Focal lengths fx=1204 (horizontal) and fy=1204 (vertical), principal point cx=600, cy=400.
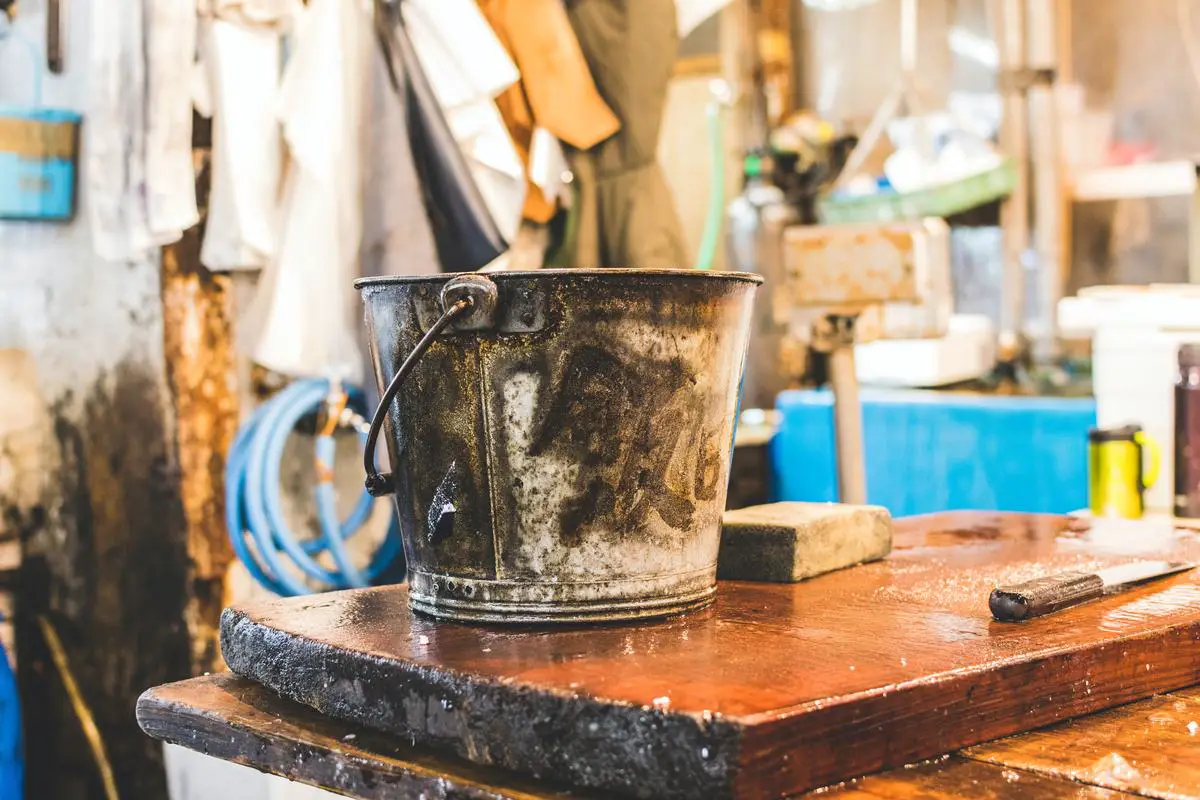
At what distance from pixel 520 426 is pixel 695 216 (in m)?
5.68

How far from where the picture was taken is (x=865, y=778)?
0.98 metres

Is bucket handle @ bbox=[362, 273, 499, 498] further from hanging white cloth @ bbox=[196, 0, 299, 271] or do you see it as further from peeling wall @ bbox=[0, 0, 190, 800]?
peeling wall @ bbox=[0, 0, 190, 800]

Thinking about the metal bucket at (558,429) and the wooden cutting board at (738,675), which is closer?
the wooden cutting board at (738,675)

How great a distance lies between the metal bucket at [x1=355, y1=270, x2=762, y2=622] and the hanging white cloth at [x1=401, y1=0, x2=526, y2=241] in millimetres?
2332

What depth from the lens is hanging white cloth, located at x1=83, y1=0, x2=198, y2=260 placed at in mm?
3309

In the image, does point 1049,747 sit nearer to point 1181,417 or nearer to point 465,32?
point 1181,417

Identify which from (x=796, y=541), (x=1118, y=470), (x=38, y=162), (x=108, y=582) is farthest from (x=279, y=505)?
(x=796, y=541)

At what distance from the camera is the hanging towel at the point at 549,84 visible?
12.6 feet

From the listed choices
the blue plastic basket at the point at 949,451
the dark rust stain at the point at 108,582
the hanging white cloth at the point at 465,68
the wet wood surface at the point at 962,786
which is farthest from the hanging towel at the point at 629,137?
the wet wood surface at the point at 962,786

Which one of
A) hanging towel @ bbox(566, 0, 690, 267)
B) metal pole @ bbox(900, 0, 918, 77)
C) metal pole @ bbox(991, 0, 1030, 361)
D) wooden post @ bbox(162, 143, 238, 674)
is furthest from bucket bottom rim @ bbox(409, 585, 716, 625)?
metal pole @ bbox(900, 0, 918, 77)

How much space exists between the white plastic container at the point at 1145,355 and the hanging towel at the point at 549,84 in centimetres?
167

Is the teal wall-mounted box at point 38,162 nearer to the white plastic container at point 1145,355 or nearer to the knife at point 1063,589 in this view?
the white plastic container at point 1145,355

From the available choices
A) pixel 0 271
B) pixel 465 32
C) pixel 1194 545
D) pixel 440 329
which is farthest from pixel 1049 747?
pixel 0 271

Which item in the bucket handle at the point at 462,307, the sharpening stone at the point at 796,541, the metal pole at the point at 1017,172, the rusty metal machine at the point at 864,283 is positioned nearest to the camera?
the bucket handle at the point at 462,307
